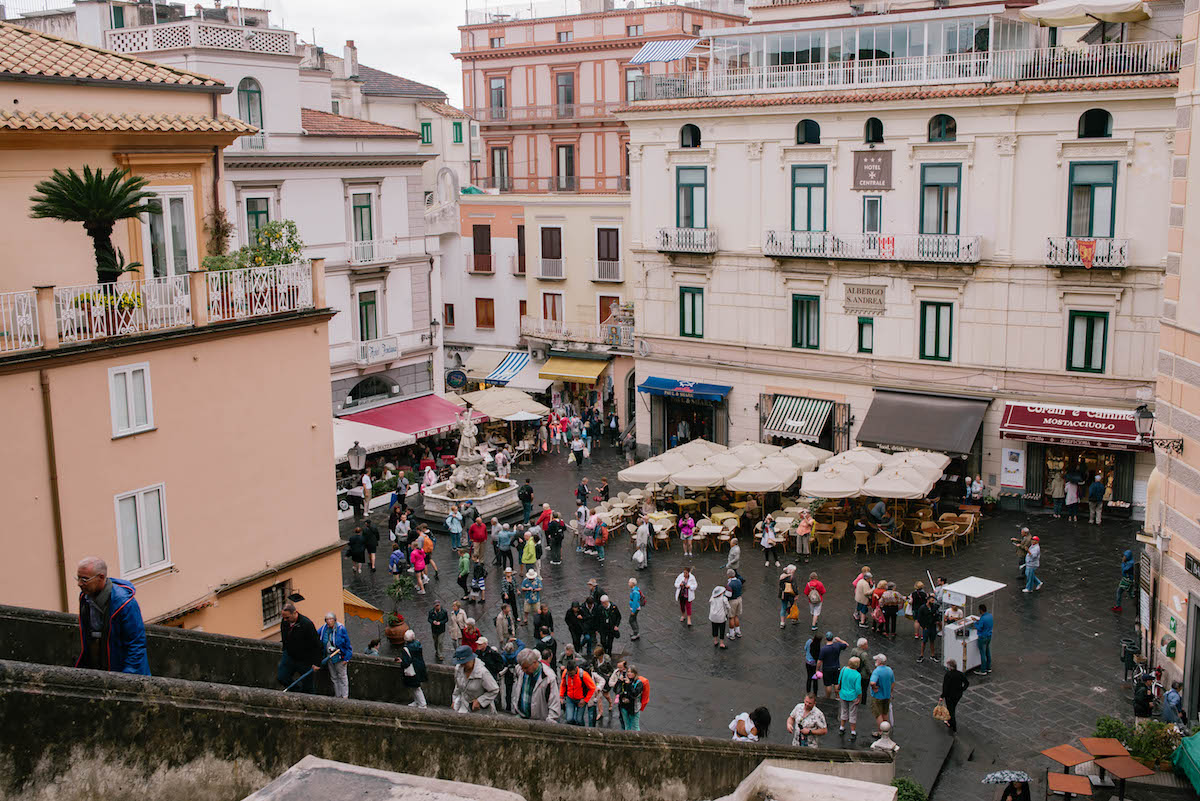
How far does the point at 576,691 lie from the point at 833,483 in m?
12.7

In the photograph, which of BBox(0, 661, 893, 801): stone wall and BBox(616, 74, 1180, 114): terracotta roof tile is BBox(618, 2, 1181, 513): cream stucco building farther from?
BBox(0, 661, 893, 801): stone wall

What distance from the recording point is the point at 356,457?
3378 centimetres

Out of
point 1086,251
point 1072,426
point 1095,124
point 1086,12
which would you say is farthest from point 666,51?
point 1072,426

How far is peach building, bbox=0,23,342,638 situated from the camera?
51.8ft

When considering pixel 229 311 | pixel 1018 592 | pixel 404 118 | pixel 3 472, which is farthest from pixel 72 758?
pixel 404 118

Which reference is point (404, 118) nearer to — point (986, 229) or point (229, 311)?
point (986, 229)

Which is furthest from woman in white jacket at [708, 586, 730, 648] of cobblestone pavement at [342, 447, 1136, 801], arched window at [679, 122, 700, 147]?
arched window at [679, 122, 700, 147]

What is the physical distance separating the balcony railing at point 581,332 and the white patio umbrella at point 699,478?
1303 cm

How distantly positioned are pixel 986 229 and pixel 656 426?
42.5 feet

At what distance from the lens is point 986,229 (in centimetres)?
3198

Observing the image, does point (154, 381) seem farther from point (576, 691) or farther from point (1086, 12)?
point (1086, 12)

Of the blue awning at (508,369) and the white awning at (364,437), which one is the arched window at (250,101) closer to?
the white awning at (364,437)

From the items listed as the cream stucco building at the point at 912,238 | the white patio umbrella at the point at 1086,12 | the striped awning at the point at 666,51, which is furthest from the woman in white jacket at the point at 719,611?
the striped awning at the point at 666,51

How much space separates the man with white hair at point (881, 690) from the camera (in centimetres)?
1872
